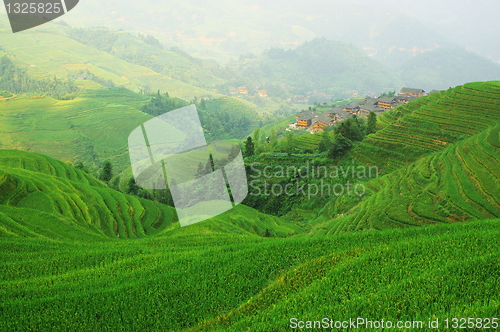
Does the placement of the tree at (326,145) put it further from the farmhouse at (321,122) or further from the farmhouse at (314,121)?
the farmhouse at (321,122)

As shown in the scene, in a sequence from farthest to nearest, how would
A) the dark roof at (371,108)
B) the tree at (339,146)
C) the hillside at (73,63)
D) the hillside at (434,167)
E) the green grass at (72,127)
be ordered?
1. the hillside at (73,63)
2. the dark roof at (371,108)
3. the green grass at (72,127)
4. the tree at (339,146)
5. the hillside at (434,167)

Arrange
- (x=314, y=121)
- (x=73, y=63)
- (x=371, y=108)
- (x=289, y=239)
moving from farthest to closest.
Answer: (x=73, y=63) → (x=314, y=121) → (x=371, y=108) → (x=289, y=239)

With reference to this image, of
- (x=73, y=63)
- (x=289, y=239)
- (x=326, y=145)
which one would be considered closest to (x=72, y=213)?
(x=289, y=239)

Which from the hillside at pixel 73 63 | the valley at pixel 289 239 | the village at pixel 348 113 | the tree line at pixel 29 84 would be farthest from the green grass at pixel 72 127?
the village at pixel 348 113

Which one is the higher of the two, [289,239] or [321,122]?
[289,239]

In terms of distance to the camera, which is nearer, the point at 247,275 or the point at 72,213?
the point at 247,275

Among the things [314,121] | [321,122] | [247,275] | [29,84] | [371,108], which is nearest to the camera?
[247,275]

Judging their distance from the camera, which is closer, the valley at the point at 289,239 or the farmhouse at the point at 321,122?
the valley at the point at 289,239

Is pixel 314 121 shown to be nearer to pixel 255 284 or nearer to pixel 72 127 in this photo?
pixel 72 127
